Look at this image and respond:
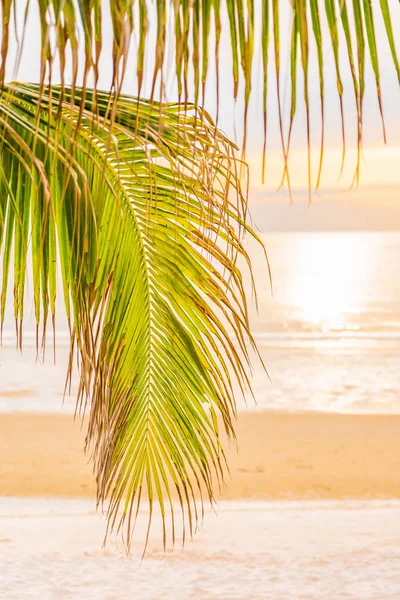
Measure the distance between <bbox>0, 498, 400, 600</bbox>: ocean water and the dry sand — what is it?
0.97 metres

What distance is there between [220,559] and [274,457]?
4.08 m

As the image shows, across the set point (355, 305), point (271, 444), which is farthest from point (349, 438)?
point (355, 305)

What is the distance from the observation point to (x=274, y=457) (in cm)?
887

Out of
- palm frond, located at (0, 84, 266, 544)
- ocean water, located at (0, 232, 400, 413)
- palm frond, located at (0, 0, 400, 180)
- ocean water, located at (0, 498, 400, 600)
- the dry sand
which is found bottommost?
ocean water, located at (0, 232, 400, 413)

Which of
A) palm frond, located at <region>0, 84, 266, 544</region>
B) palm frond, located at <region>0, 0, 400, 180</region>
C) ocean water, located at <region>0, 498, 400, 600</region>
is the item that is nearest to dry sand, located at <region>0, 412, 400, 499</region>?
ocean water, located at <region>0, 498, 400, 600</region>

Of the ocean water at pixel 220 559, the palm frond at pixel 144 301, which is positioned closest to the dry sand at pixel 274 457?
the ocean water at pixel 220 559

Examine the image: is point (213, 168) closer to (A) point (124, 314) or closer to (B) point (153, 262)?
(B) point (153, 262)

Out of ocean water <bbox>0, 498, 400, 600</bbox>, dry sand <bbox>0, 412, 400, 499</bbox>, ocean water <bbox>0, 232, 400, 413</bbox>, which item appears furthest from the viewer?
ocean water <bbox>0, 232, 400, 413</bbox>

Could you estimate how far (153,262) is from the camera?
216 cm

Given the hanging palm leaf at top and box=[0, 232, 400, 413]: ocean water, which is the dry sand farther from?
the hanging palm leaf at top

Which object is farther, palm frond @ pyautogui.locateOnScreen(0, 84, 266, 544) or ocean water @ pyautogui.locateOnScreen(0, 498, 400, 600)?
ocean water @ pyautogui.locateOnScreen(0, 498, 400, 600)

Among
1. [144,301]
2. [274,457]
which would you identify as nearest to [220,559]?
[144,301]

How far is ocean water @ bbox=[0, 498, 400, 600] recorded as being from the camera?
13.9ft

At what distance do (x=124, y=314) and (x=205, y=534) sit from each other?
374cm
